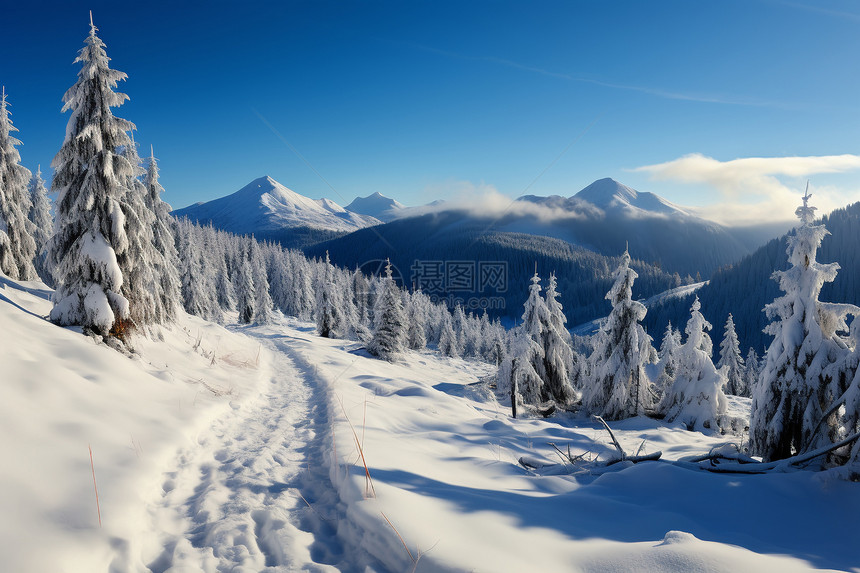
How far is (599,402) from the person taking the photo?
21.5 metres

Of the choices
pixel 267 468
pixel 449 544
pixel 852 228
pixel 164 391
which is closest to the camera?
pixel 449 544

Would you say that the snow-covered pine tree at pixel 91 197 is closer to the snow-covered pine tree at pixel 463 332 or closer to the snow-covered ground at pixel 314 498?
the snow-covered ground at pixel 314 498

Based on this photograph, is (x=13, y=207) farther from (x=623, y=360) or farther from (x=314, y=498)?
(x=623, y=360)

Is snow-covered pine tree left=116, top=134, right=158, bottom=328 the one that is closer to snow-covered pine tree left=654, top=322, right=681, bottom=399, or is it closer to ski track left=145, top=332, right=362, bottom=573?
ski track left=145, top=332, right=362, bottom=573

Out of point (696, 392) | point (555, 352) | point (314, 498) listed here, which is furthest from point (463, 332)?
point (314, 498)

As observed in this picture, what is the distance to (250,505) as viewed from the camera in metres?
4.61

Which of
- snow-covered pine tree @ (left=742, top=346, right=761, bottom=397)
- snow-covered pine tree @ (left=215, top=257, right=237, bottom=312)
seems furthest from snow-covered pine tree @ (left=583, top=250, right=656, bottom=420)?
snow-covered pine tree @ (left=215, top=257, right=237, bottom=312)

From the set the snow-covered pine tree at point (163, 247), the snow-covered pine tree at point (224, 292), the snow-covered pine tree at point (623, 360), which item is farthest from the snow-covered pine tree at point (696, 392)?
the snow-covered pine tree at point (224, 292)

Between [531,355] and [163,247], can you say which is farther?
[163,247]

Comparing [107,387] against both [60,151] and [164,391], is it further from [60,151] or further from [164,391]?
[60,151]

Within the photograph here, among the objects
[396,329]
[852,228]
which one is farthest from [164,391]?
[852,228]

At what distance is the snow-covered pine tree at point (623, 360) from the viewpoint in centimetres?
2036

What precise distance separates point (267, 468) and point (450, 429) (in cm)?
544

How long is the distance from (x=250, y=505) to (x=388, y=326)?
2857 centimetres
